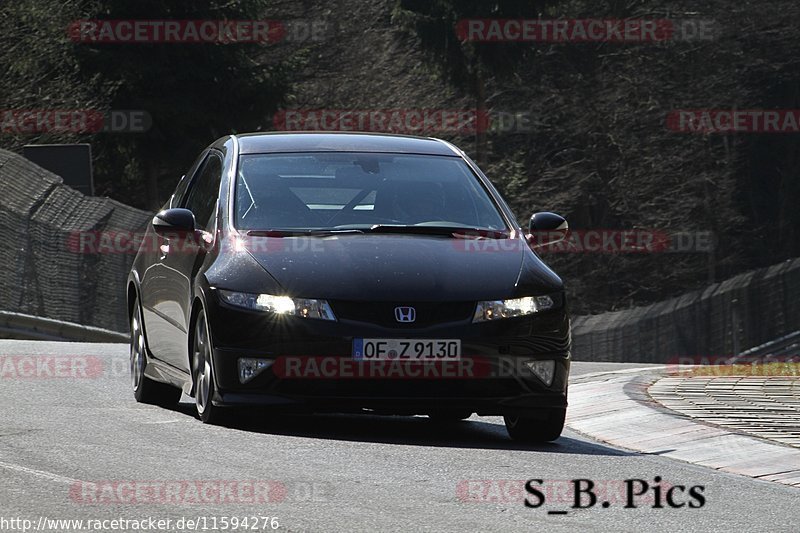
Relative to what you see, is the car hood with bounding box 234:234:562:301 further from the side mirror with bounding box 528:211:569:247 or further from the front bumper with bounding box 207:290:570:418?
the side mirror with bounding box 528:211:569:247

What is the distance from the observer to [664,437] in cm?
1042

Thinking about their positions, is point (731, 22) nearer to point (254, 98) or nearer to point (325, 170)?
point (254, 98)

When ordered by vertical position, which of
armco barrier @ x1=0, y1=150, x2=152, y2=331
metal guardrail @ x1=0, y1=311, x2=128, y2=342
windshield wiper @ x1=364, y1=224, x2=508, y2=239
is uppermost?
windshield wiper @ x1=364, y1=224, x2=508, y2=239

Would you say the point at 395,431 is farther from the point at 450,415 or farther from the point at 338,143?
the point at 338,143

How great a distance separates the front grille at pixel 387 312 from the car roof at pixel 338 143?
1861mm

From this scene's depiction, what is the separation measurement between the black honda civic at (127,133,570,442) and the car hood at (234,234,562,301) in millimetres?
11

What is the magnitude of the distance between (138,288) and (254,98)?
30.9 m

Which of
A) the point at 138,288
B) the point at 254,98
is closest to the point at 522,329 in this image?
the point at 138,288

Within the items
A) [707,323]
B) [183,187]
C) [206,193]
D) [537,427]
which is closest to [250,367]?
[537,427]

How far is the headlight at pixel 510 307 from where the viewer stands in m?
9.65

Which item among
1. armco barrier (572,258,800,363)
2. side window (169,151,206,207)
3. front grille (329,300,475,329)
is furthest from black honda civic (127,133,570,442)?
armco barrier (572,258,800,363)

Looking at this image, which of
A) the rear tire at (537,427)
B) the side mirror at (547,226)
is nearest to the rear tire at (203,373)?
the rear tire at (537,427)

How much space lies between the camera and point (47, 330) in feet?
A: 83.7

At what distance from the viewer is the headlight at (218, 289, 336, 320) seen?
954 cm
